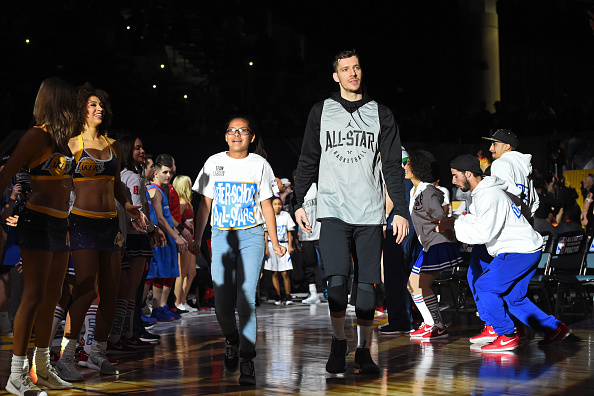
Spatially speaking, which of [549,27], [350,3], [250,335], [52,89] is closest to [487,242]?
[250,335]

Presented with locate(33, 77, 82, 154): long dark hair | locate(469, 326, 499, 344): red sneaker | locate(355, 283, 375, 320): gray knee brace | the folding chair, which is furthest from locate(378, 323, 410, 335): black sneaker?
locate(33, 77, 82, 154): long dark hair

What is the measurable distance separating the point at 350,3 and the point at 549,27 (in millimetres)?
6497

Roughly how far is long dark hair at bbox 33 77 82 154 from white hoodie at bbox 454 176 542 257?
9.73 feet

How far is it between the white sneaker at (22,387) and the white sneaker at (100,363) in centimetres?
86

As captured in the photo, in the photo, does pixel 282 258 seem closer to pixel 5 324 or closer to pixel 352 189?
pixel 5 324

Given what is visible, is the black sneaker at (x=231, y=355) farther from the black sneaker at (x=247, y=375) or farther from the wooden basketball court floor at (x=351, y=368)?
the black sneaker at (x=247, y=375)

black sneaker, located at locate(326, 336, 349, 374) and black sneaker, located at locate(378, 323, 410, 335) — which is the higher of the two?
black sneaker, located at locate(326, 336, 349, 374)

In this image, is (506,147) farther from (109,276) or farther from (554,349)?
(109,276)

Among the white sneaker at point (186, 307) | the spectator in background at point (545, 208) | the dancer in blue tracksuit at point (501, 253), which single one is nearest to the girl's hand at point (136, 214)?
the dancer in blue tracksuit at point (501, 253)

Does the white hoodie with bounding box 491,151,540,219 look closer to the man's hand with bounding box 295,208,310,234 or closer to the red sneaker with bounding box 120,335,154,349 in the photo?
the man's hand with bounding box 295,208,310,234

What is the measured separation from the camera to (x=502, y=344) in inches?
226

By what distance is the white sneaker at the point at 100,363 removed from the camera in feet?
16.2

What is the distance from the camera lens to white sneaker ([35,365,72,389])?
4.36 metres

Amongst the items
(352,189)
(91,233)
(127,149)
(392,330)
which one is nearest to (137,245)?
(127,149)
